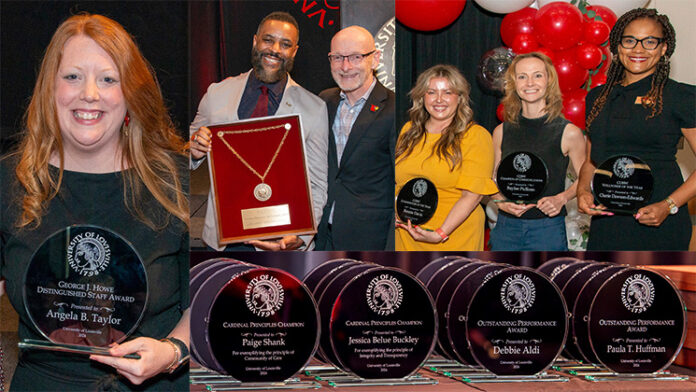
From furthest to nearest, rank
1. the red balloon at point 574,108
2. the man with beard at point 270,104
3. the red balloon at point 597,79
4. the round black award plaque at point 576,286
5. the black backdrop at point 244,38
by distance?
the red balloon at point 597,79 → the red balloon at point 574,108 → the round black award plaque at point 576,286 → the man with beard at point 270,104 → the black backdrop at point 244,38

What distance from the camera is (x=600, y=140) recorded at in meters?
2.54

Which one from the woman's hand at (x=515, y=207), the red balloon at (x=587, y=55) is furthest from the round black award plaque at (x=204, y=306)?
the red balloon at (x=587, y=55)

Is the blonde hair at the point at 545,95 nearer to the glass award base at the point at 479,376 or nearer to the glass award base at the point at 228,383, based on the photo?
the glass award base at the point at 479,376

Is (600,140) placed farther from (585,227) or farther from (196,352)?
(196,352)

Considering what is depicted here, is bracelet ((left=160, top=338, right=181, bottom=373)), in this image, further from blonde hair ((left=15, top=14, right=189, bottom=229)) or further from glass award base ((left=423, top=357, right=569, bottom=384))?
glass award base ((left=423, top=357, right=569, bottom=384))

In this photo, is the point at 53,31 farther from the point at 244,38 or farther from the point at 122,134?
the point at 244,38

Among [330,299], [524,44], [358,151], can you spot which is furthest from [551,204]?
[330,299]

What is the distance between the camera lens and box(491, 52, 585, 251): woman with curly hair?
249 cm

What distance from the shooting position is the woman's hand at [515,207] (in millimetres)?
2490

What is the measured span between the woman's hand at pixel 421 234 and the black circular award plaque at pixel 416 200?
0.02 metres

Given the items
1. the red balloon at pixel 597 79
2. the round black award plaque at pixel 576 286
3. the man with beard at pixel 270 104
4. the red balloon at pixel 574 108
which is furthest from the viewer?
the red balloon at pixel 597 79

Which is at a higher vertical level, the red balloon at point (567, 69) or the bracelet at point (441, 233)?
the red balloon at point (567, 69)

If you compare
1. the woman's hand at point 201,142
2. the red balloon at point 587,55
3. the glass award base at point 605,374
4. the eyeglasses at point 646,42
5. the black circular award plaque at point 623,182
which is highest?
the eyeglasses at point 646,42

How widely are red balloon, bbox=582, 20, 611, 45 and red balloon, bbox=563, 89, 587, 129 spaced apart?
0.66ft
